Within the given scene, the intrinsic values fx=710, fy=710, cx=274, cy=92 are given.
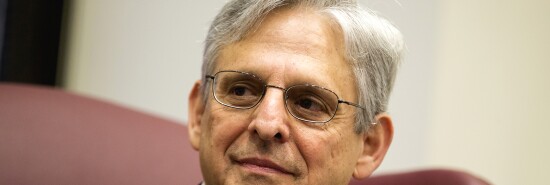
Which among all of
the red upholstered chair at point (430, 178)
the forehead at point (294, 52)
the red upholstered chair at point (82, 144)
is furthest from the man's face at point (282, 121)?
the red upholstered chair at point (82, 144)

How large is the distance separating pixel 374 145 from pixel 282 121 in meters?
0.32

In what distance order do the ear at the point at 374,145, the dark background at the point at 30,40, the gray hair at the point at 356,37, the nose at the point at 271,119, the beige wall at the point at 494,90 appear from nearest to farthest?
1. the nose at the point at 271,119
2. the gray hair at the point at 356,37
3. the ear at the point at 374,145
4. the beige wall at the point at 494,90
5. the dark background at the point at 30,40

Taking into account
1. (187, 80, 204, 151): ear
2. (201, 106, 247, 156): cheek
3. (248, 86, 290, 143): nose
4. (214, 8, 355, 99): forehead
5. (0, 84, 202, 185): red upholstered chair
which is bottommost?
(0, 84, 202, 185): red upholstered chair

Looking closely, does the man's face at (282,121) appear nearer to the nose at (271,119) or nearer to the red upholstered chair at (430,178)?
the nose at (271,119)

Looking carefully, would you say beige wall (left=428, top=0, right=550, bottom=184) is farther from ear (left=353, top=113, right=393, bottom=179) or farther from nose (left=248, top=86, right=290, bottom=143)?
nose (left=248, top=86, right=290, bottom=143)

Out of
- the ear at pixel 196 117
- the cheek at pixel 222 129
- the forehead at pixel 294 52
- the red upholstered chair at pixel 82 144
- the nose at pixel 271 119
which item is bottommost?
the red upholstered chair at pixel 82 144

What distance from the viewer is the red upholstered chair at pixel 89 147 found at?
1663 millimetres

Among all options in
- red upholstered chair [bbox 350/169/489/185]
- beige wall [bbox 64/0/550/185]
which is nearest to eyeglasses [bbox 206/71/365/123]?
red upholstered chair [bbox 350/169/489/185]

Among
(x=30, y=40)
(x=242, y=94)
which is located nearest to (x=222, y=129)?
(x=242, y=94)

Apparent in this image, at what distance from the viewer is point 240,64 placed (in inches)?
52.5

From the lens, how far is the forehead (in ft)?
4.26

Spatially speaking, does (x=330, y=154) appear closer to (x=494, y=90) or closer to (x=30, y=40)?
(x=494, y=90)

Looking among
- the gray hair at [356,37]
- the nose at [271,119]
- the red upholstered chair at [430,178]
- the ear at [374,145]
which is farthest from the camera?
the red upholstered chair at [430,178]

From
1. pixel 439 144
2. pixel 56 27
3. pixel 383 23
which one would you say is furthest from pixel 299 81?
pixel 56 27
